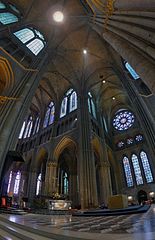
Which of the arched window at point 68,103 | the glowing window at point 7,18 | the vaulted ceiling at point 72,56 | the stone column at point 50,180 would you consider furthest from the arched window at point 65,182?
the glowing window at point 7,18

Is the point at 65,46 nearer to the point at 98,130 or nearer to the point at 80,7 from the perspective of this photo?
the point at 80,7

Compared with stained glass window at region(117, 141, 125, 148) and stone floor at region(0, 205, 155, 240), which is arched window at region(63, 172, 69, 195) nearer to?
stained glass window at region(117, 141, 125, 148)

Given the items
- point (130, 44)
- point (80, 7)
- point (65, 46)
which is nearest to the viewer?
point (130, 44)

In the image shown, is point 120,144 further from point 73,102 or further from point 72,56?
point 72,56

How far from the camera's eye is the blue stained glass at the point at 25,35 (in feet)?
52.8

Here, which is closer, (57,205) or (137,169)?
(57,205)

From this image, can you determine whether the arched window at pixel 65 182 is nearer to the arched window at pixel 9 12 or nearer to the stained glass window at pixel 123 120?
the stained glass window at pixel 123 120

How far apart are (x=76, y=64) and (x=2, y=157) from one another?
16.3 meters

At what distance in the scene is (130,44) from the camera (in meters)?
6.27

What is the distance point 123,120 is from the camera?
86.3ft

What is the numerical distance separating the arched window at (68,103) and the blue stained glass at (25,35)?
9.10 meters

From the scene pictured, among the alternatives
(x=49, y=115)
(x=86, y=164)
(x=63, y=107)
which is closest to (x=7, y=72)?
(x=86, y=164)

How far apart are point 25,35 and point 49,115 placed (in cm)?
1170

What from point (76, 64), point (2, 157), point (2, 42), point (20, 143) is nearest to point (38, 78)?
point (2, 42)
